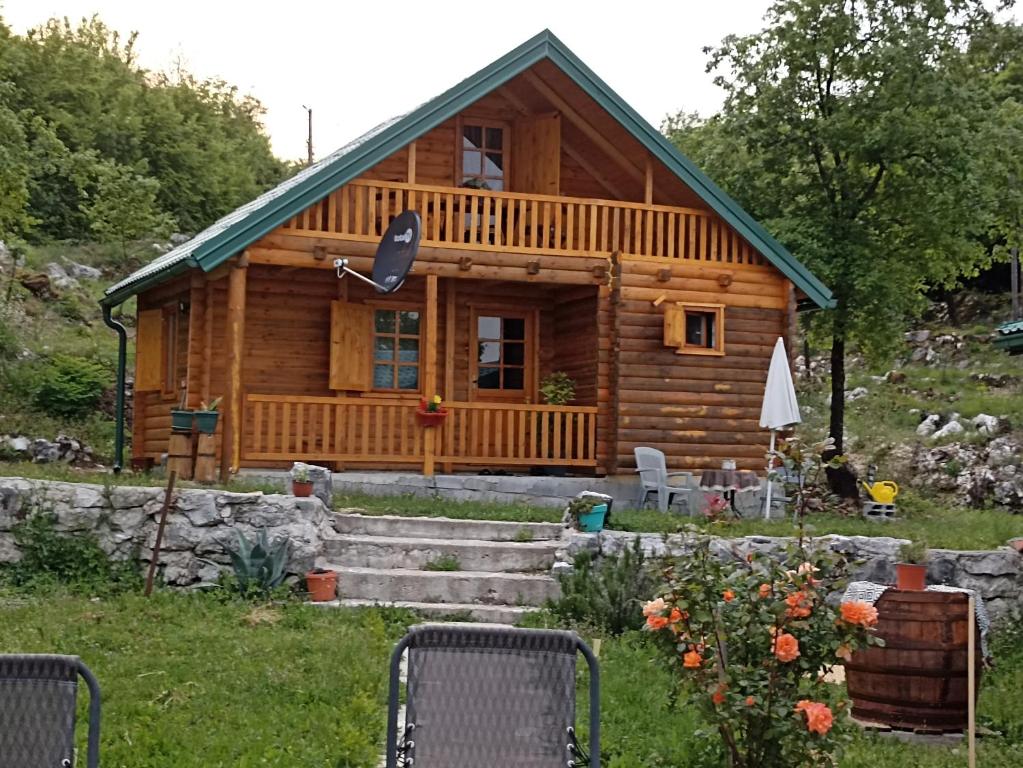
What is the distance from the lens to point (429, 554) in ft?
37.7

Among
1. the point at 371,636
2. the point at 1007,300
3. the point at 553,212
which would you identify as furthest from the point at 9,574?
the point at 1007,300

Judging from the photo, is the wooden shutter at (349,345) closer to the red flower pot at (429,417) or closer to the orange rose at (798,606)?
the red flower pot at (429,417)

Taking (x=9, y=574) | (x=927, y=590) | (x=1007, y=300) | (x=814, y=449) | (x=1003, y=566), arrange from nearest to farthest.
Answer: (x=814, y=449) < (x=927, y=590) < (x=9, y=574) < (x=1003, y=566) < (x=1007, y=300)

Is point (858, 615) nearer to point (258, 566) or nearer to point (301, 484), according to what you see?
point (258, 566)

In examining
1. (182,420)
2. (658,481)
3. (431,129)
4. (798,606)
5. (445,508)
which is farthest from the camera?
(431,129)

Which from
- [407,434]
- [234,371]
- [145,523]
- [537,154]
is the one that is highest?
[537,154]

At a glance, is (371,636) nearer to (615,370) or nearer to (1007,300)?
(615,370)

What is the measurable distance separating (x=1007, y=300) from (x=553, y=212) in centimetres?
2192

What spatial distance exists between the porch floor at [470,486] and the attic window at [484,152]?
4101mm

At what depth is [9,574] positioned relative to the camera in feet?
34.7

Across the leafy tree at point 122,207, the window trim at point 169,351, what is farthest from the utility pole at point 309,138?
the window trim at point 169,351

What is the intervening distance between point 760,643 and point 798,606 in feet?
0.89

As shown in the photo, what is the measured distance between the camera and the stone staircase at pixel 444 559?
35.4 feet

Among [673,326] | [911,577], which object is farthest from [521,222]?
[911,577]
